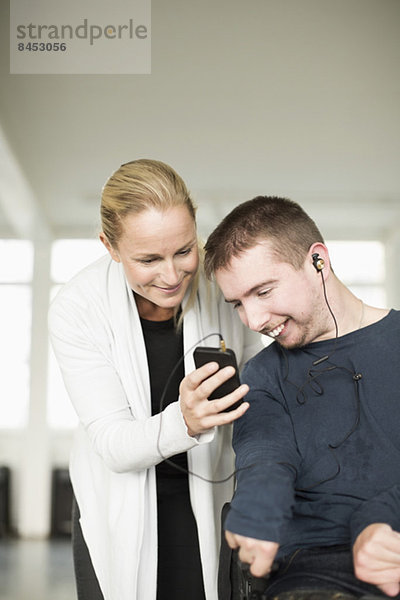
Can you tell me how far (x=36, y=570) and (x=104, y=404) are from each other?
118 centimetres

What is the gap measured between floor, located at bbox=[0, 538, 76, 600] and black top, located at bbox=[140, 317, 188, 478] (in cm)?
100

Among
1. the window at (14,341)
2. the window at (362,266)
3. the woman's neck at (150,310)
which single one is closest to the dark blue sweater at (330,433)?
the woman's neck at (150,310)

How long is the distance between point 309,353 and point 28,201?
5.03ft

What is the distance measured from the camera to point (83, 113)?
249cm

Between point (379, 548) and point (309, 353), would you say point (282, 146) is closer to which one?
point (309, 353)

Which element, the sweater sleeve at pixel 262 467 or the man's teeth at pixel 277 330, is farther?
the man's teeth at pixel 277 330

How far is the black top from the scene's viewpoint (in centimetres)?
164

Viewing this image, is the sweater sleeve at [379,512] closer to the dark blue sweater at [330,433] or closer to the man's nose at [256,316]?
the dark blue sweater at [330,433]

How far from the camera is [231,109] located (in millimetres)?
2492

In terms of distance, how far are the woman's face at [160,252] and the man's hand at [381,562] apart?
0.65 metres

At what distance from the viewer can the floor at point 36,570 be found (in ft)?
7.63

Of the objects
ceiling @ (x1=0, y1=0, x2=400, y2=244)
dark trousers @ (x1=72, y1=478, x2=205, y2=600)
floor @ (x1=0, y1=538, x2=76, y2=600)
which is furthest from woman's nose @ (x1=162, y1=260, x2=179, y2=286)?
floor @ (x1=0, y1=538, x2=76, y2=600)

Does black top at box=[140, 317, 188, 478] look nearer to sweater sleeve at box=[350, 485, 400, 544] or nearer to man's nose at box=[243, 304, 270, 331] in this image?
man's nose at box=[243, 304, 270, 331]

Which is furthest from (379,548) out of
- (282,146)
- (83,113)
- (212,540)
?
(83,113)
